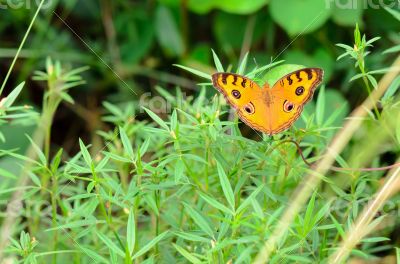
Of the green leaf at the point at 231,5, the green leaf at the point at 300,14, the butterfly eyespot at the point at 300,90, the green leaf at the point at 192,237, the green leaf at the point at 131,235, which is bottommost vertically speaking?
the green leaf at the point at 131,235

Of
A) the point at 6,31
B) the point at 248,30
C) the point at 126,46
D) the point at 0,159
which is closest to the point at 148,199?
the point at 0,159

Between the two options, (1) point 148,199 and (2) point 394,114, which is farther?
(2) point 394,114

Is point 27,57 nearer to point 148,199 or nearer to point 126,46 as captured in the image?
point 126,46

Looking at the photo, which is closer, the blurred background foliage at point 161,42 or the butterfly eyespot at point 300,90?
the butterfly eyespot at point 300,90

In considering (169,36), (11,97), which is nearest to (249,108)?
(11,97)

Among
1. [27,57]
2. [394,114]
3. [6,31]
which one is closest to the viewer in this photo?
[394,114]

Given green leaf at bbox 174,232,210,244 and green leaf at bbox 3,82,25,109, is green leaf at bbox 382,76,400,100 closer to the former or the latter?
green leaf at bbox 174,232,210,244

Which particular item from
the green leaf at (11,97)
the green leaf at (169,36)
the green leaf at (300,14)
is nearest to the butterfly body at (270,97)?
the green leaf at (11,97)

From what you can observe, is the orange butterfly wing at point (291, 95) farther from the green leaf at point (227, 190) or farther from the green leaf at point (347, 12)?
the green leaf at point (347, 12)
